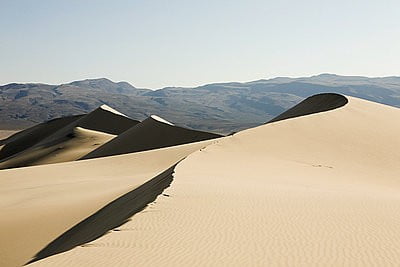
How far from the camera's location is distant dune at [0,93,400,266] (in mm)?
5359

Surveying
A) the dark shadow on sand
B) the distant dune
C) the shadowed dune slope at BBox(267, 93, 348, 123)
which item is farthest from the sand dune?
the dark shadow on sand

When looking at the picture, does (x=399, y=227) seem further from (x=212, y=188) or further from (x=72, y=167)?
(x=72, y=167)

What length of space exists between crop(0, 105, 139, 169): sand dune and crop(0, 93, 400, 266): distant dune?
63.0 ft

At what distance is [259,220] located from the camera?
275 inches

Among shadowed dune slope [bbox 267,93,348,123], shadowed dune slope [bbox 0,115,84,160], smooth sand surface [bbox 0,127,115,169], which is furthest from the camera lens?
shadowed dune slope [bbox 0,115,84,160]

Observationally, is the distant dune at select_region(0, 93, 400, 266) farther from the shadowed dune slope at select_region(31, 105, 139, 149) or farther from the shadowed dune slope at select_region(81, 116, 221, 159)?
the shadowed dune slope at select_region(31, 105, 139, 149)

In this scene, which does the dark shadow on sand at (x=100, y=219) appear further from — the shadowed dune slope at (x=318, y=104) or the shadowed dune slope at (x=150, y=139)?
the shadowed dune slope at (x=150, y=139)

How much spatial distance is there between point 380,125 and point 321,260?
1880 cm

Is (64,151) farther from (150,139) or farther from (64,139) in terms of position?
(150,139)

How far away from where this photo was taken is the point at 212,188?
30.9ft

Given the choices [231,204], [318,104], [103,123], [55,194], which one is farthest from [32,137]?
[231,204]

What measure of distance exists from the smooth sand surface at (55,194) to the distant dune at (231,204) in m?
0.05

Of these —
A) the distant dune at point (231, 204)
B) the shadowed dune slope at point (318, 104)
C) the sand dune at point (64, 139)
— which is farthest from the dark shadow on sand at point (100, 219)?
the sand dune at point (64, 139)

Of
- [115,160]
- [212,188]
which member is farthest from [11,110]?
[212,188]
